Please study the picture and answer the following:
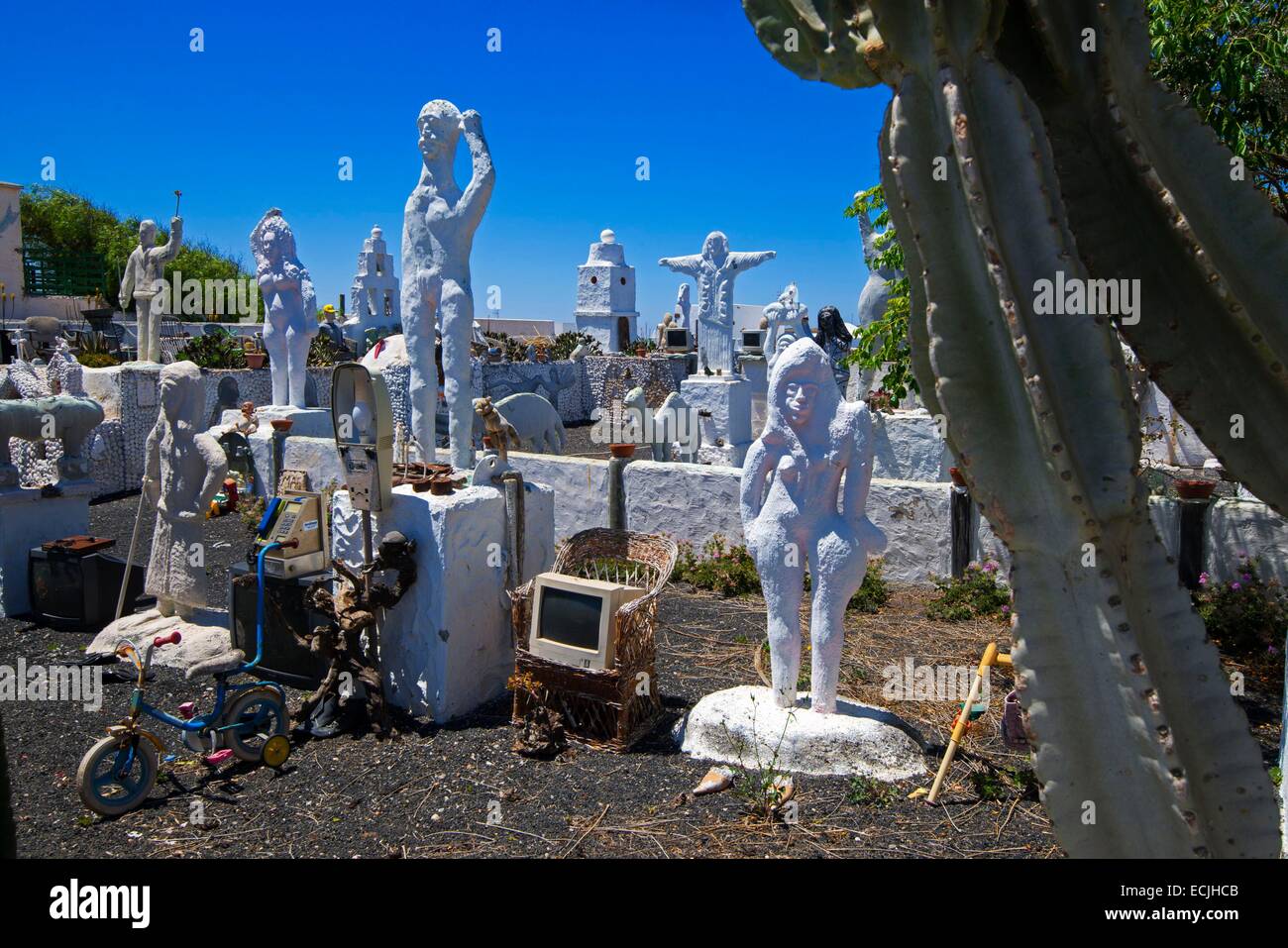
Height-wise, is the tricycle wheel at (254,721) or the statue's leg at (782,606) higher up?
the statue's leg at (782,606)

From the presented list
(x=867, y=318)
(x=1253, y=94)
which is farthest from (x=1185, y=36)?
(x=867, y=318)

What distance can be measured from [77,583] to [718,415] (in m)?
9.45

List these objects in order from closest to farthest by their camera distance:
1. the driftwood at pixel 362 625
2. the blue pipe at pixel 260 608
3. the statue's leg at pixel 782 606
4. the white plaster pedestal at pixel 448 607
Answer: the statue's leg at pixel 782 606 → the driftwood at pixel 362 625 → the white plaster pedestal at pixel 448 607 → the blue pipe at pixel 260 608

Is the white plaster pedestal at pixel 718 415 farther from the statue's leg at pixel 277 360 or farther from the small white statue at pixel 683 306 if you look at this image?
the small white statue at pixel 683 306

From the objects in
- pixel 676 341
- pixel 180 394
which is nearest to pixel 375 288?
pixel 676 341

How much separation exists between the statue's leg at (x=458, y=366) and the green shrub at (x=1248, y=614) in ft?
21.2

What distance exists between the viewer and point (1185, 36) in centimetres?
577

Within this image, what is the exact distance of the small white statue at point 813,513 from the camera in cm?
474

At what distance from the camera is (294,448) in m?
11.1

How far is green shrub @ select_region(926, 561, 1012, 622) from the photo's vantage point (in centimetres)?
730

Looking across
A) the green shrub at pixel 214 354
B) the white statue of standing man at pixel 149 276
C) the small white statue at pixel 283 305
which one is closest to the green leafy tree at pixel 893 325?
the small white statue at pixel 283 305

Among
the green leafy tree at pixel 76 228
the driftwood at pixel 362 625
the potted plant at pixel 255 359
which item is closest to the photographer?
the driftwood at pixel 362 625

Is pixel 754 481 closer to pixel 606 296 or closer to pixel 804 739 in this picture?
pixel 804 739

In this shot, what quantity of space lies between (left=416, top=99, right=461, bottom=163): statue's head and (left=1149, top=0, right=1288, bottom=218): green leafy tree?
5.84m
